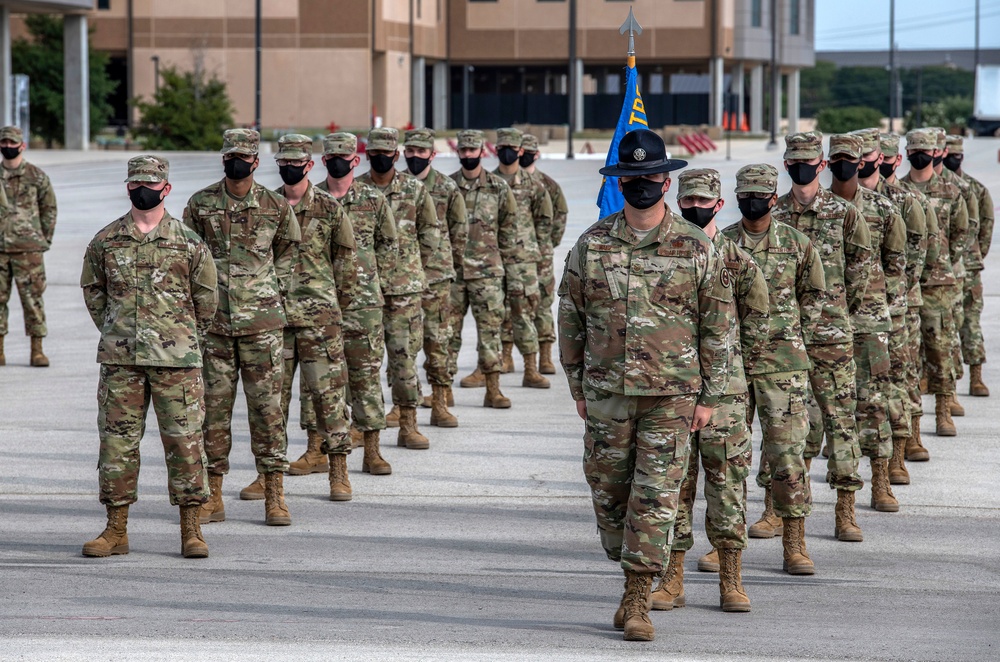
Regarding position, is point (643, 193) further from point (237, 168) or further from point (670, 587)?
point (237, 168)

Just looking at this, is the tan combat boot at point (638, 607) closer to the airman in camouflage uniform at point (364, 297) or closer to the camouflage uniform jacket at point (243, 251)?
the camouflage uniform jacket at point (243, 251)

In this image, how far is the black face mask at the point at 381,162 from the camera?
11.7 m

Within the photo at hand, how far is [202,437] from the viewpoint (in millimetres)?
9180

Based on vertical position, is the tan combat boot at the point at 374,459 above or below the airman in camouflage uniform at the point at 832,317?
→ below

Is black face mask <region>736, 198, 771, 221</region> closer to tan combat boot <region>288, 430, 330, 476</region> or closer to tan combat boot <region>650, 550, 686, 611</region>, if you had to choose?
tan combat boot <region>650, 550, 686, 611</region>

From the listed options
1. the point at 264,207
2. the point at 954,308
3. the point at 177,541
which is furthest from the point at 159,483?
the point at 954,308

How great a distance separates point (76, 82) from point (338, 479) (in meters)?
49.8

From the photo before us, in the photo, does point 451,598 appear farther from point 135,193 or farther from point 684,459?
point 135,193

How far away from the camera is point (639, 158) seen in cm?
724

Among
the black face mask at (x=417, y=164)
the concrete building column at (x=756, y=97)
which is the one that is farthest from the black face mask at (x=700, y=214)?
the concrete building column at (x=756, y=97)

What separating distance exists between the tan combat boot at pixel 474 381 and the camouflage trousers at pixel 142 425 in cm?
644

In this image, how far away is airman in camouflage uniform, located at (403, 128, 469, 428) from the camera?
510 inches

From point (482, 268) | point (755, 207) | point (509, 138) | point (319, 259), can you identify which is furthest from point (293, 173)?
point (509, 138)

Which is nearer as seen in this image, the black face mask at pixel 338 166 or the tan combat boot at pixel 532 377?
the black face mask at pixel 338 166
